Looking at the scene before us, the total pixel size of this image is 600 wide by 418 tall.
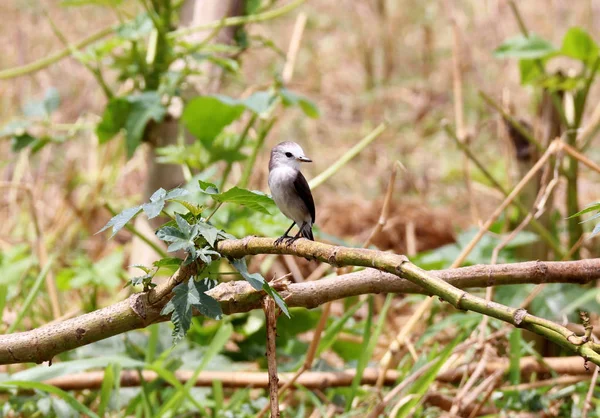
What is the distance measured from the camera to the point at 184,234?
117cm

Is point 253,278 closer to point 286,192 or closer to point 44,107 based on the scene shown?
point 286,192

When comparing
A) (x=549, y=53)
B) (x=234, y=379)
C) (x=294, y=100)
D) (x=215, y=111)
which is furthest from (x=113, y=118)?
(x=549, y=53)

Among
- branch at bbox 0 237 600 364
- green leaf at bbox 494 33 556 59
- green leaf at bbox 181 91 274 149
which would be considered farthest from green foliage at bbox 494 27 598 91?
branch at bbox 0 237 600 364

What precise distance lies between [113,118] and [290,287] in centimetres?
163

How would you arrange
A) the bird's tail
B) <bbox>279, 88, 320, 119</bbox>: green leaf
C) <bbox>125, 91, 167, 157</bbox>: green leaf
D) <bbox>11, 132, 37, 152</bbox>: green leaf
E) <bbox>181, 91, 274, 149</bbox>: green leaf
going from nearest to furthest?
the bird's tail
<bbox>181, 91, 274, 149</bbox>: green leaf
<bbox>279, 88, 320, 119</bbox>: green leaf
<bbox>125, 91, 167, 157</bbox>: green leaf
<bbox>11, 132, 37, 152</bbox>: green leaf

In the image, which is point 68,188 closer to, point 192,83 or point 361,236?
point 192,83

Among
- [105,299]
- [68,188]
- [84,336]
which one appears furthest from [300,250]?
[68,188]

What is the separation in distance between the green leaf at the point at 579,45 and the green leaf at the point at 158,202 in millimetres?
2066

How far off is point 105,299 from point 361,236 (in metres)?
1.54

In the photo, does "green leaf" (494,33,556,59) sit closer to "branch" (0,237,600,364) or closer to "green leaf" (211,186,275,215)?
"branch" (0,237,600,364)

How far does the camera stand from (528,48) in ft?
9.35

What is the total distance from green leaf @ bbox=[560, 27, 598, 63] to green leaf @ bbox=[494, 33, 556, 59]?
71 mm

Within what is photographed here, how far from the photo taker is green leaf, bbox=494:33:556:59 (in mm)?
2797

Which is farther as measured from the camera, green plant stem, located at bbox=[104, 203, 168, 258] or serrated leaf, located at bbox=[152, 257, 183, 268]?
green plant stem, located at bbox=[104, 203, 168, 258]
